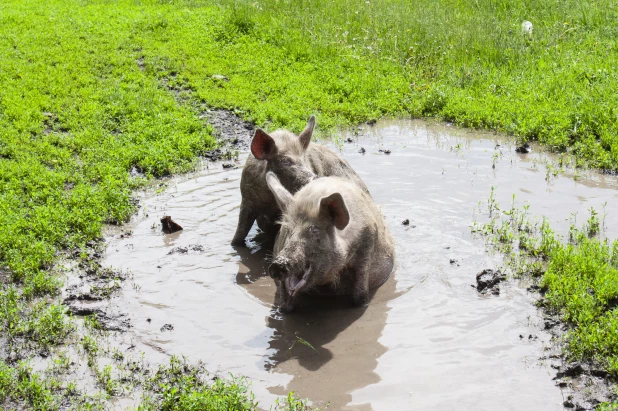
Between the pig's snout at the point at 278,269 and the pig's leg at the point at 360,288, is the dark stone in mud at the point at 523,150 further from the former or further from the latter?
the pig's snout at the point at 278,269

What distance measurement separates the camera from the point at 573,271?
8148 millimetres

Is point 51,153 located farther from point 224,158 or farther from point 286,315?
point 286,315

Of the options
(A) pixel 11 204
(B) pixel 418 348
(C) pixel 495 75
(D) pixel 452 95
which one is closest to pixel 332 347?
(B) pixel 418 348

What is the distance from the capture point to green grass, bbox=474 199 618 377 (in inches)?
269

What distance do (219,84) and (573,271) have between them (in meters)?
9.42

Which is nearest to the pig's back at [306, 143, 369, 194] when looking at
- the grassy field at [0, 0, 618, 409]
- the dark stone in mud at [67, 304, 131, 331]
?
the grassy field at [0, 0, 618, 409]

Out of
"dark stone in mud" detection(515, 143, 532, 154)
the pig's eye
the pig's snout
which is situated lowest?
"dark stone in mud" detection(515, 143, 532, 154)

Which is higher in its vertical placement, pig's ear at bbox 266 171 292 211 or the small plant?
pig's ear at bbox 266 171 292 211

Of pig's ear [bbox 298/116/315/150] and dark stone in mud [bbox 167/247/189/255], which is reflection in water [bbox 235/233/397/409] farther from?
pig's ear [bbox 298/116/315/150]

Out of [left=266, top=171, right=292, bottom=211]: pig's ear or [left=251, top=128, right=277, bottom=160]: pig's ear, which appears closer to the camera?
[left=266, top=171, right=292, bottom=211]: pig's ear

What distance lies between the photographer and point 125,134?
12938mm

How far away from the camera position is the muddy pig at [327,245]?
7.31m

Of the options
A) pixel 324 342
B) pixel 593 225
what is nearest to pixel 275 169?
pixel 324 342

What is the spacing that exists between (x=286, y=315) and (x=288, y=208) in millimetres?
1081
